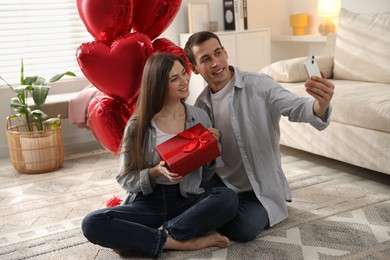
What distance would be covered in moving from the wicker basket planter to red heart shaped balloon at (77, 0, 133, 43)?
1.35 metres

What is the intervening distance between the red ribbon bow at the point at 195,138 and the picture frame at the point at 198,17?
8.58 ft

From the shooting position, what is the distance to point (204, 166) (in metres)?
2.22

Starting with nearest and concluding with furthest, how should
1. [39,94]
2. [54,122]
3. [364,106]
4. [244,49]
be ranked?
[364,106] < [39,94] < [54,122] < [244,49]

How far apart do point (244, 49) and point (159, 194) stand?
2.67 metres

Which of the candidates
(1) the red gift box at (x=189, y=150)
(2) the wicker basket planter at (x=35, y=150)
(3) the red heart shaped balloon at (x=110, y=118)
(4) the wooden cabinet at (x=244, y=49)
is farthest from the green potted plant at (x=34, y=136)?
(1) the red gift box at (x=189, y=150)

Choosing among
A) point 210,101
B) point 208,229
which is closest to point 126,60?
point 210,101

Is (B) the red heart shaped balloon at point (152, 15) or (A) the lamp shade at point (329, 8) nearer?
(B) the red heart shaped balloon at point (152, 15)

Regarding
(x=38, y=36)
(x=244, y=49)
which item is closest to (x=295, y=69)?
(x=244, y=49)

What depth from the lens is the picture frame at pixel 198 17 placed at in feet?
14.8

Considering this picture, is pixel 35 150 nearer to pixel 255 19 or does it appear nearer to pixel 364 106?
pixel 364 106

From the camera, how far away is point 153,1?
2.25m

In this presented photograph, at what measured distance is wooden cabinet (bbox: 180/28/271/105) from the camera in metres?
4.46

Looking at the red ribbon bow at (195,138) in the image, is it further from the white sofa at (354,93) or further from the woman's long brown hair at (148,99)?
the white sofa at (354,93)

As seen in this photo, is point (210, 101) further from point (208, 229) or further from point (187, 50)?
point (208, 229)
